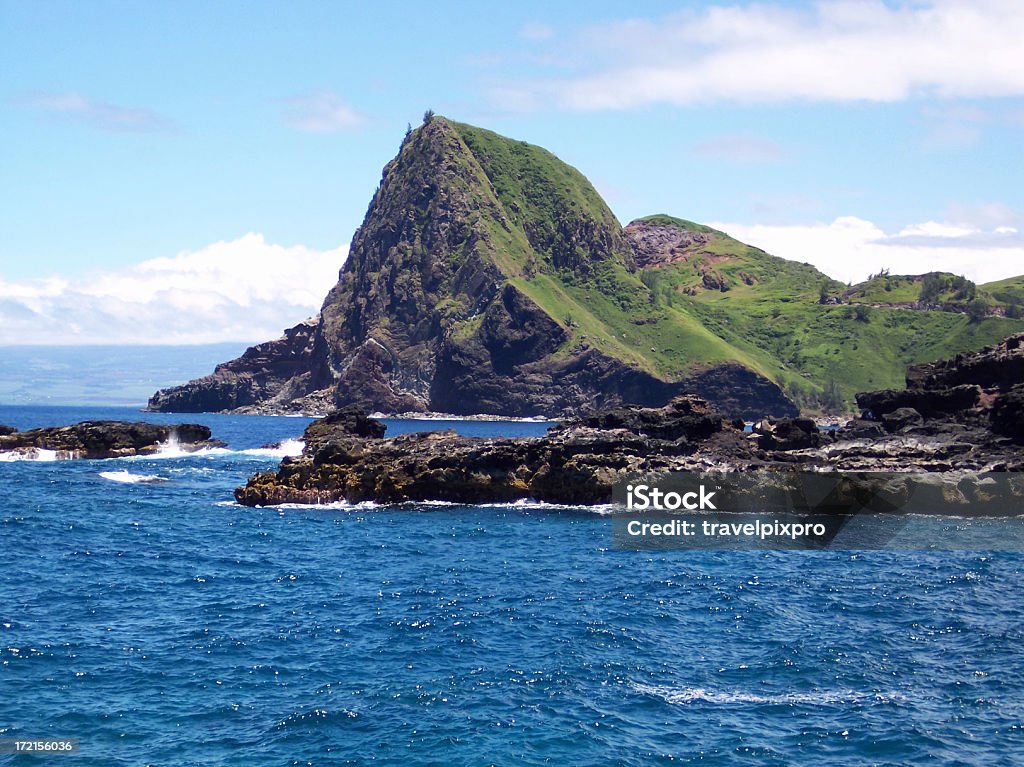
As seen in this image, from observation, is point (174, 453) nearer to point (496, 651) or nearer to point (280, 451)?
point (280, 451)

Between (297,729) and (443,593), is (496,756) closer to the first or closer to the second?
(297,729)

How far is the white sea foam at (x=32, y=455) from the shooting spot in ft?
359

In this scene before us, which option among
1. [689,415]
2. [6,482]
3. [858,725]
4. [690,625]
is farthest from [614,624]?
[6,482]

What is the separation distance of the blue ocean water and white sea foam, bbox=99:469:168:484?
27714 millimetres

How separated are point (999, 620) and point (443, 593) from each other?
72.2 feet

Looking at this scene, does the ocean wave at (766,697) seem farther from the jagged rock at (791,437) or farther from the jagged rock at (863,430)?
the jagged rock at (791,437)

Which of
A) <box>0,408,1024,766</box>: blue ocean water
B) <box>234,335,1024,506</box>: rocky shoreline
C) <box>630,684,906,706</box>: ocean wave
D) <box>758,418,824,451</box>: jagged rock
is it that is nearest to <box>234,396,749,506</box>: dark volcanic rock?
<box>234,335,1024,506</box>: rocky shoreline

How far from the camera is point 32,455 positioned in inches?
4365

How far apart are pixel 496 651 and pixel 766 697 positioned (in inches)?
365

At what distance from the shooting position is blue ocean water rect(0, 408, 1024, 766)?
28.3 metres

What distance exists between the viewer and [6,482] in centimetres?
8625

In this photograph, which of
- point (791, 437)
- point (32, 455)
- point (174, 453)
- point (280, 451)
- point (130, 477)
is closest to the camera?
point (791, 437)

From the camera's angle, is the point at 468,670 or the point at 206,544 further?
the point at 206,544

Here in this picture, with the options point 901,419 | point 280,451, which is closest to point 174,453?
point 280,451
